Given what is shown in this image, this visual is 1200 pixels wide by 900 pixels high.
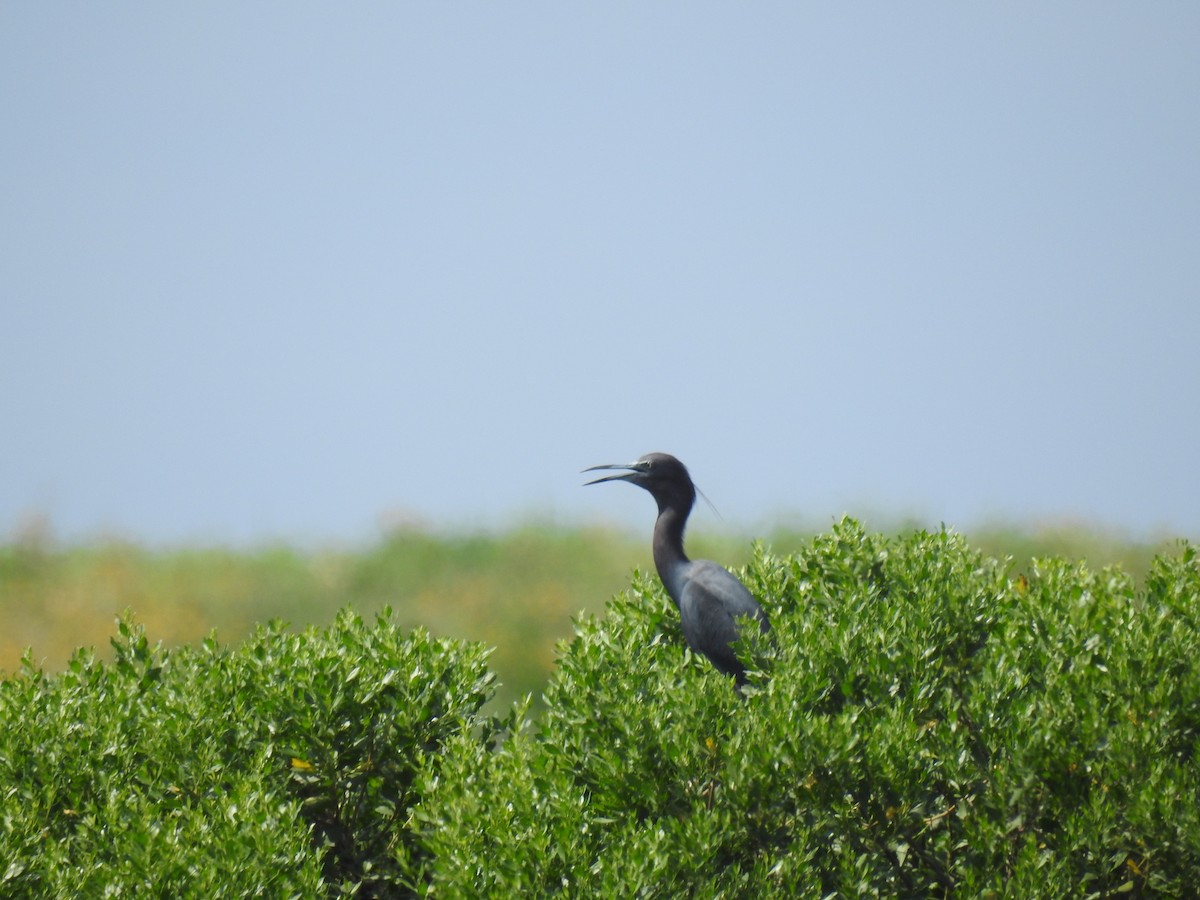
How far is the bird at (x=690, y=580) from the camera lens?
741 cm

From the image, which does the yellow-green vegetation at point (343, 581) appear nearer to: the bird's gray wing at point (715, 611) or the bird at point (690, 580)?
the bird at point (690, 580)

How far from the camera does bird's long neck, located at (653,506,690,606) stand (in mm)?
7895

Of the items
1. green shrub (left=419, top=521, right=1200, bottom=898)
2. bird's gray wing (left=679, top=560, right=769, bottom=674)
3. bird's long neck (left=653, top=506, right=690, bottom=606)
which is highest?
bird's long neck (left=653, top=506, right=690, bottom=606)

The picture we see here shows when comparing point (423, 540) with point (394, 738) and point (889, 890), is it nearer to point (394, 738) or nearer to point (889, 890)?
point (394, 738)

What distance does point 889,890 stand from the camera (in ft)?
19.8

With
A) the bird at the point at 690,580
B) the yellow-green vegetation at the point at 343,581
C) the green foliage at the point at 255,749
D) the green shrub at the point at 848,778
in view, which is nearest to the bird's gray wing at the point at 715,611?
the bird at the point at 690,580

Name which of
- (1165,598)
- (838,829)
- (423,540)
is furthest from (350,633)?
(423,540)

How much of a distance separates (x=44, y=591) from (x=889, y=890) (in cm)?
1606

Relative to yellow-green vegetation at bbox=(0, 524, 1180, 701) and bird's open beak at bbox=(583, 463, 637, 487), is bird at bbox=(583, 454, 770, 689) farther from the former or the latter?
yellow-green vegetation at bbox=(0, 524, 1180, 701)

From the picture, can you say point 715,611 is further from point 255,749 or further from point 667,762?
point 255,749

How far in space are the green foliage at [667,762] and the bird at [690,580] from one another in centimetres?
33

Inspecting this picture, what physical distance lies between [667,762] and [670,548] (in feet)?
8.04

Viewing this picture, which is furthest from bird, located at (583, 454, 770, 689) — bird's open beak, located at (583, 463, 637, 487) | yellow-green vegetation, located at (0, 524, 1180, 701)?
yellow-green vegetation, located at (0, 524, 1180, 701)

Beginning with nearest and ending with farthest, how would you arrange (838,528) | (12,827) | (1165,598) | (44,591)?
(12,827) < (1165,598) < (838,528) < (44,591)
